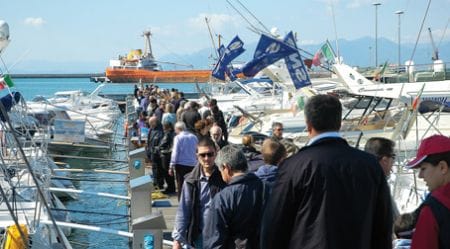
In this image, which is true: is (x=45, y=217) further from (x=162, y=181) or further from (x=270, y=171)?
(x=162, y=181)

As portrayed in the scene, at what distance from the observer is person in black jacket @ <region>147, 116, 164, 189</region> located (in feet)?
43.2

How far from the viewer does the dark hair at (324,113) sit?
346 cm

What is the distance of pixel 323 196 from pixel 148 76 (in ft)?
336

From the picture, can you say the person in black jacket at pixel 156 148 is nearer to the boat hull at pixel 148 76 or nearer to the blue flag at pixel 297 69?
the blue flag at pixel 297 69

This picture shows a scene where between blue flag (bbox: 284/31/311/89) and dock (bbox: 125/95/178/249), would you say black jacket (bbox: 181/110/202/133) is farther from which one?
blue flag (bbox: 284/31/311/89)

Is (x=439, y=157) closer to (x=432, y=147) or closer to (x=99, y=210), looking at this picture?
(x=432, y=147)

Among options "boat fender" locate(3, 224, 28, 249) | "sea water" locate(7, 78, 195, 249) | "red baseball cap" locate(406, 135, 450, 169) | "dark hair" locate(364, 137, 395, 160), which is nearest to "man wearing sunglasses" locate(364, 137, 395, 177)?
"dark hair" locate(364, 137, 395, 160)

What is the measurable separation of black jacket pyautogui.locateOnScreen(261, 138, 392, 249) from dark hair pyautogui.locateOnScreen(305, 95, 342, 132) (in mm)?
90

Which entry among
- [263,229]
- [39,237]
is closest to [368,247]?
[263,229]

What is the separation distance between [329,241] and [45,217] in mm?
5881

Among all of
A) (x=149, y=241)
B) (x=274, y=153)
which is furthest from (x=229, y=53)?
(x=274, y=153)

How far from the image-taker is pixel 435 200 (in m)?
3.26

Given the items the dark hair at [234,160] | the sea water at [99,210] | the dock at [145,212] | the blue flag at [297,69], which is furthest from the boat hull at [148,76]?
the dark hair at [234,160]

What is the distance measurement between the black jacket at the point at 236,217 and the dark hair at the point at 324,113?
1.35 meters
